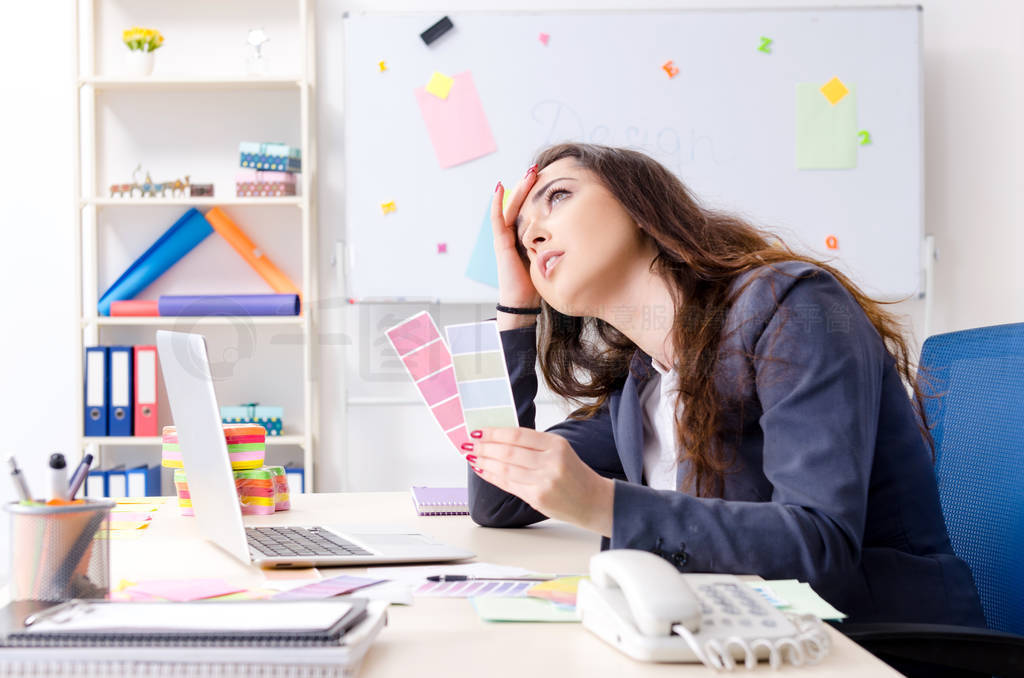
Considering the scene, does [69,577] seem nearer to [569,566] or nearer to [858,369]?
[569,566]

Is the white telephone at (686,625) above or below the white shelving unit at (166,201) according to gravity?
below

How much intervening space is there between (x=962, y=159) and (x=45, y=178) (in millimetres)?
3192

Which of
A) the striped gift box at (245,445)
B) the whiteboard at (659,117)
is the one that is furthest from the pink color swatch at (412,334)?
the whiteboard at (659,117)

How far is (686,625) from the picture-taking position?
704 mm

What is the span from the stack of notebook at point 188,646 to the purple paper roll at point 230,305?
7.68ft

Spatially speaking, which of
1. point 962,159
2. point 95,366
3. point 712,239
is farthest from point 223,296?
point 962,159

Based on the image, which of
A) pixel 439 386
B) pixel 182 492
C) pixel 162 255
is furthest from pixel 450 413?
pixel 162 255

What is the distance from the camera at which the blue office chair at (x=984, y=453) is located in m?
1.14

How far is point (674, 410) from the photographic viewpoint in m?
1.26

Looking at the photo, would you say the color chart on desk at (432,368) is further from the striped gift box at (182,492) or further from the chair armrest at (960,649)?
the striped gift box at (182,492)

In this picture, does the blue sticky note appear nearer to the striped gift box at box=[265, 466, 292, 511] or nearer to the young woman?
the young woman

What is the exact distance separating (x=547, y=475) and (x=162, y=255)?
2537 millimetres

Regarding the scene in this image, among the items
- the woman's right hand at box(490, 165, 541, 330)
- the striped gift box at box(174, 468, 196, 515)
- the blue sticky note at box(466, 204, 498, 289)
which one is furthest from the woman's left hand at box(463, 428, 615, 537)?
the blue sticky note at box(466, 204, 498, 289)

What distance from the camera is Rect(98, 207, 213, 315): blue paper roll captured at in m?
3.09
